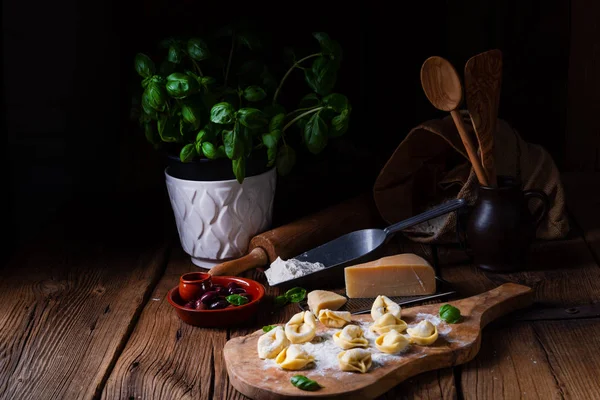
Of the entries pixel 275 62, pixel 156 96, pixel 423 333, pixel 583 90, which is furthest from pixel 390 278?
pixel 583 90

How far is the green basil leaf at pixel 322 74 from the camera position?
5.27 ft

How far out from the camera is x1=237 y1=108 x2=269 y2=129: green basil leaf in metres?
1.52

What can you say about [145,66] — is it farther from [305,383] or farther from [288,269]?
[305,383]

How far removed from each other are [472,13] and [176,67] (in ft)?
2.80

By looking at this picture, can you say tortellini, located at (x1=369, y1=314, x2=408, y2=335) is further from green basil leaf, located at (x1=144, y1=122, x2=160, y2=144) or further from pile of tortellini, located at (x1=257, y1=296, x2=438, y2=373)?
green basil leaf, located at (x1=144, y1=122, x2=160, y2=144)

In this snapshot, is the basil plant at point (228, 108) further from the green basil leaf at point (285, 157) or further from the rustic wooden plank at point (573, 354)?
the rustic wooden plank at point (573, 354)

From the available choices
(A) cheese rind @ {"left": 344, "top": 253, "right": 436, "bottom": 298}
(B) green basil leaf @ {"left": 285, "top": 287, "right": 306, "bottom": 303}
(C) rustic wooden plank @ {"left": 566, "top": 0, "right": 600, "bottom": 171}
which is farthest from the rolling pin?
(C) rustic wooden plank @ {"left": 566, "top": 0, "right": 600, "bottom": 171}

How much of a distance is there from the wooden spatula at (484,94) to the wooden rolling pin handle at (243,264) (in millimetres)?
493

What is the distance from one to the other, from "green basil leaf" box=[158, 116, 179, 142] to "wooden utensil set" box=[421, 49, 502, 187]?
0.50 meters

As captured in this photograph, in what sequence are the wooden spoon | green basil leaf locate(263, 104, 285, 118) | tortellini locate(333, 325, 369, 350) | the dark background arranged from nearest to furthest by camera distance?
tortellini locate(333, 325, 369, 350) → the wooden spoon → green basil leaf locate(263, 104, 285, 118) → the dark background

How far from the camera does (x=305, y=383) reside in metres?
1.12

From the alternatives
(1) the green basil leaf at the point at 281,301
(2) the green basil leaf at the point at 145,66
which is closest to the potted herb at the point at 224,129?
(2) the green basil leaf at the point at 145,66

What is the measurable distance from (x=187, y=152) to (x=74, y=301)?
1.19 feet

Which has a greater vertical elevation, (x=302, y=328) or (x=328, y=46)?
(x=328, y=46)
